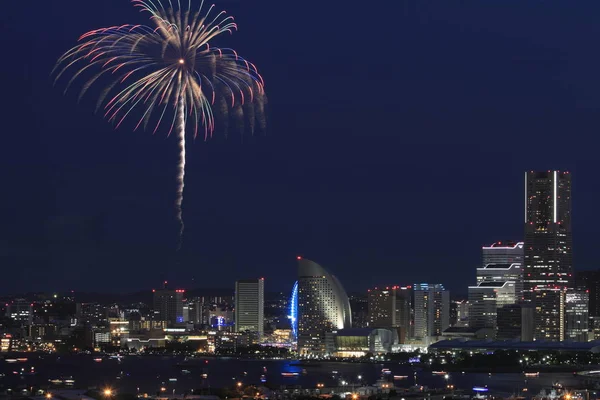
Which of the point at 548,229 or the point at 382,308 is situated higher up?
the point at 548,229

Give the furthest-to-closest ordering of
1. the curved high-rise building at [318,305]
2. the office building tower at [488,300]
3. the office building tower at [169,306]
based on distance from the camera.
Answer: the office building tower at [169,306] → the office building tower at [488,300] → the curved high-rise building at [318,305]

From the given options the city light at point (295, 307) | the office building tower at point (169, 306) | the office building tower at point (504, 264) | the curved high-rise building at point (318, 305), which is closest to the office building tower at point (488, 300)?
the office building tower at point (504, 264)

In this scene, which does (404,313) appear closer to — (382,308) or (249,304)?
(382,308)

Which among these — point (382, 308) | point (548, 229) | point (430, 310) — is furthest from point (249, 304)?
point (548, 229)

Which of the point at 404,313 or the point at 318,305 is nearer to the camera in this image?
the point at 318,305

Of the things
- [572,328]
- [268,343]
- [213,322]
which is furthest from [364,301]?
[572,328]

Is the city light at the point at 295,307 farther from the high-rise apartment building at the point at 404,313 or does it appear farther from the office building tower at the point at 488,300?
the office building tower at the point at 488,300

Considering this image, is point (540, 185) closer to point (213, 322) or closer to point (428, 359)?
point (428, 359)
